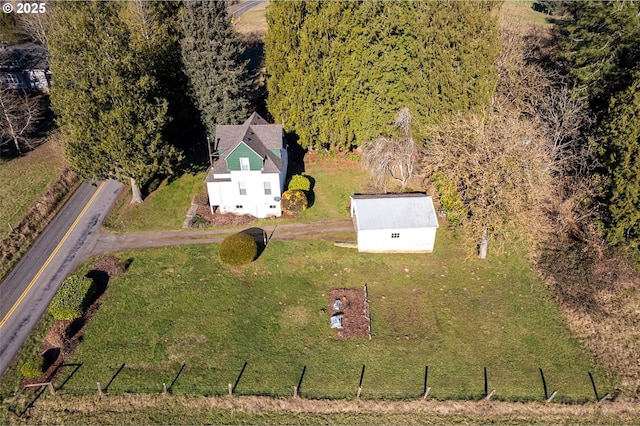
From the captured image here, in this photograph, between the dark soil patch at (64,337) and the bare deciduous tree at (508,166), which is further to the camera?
the bare deciduous tree at (508,166)

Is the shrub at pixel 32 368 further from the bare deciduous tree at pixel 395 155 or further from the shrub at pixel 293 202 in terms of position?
the bare deciduous tree at pixel 395 155

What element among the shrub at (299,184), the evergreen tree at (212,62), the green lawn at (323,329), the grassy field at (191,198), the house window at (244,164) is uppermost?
the evergreen tree at (212,62)

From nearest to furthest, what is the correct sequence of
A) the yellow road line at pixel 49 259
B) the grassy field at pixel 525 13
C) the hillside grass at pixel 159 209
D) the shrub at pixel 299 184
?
the yellow road line at pixel 49 259
the hillside grass at pixel 159 209
the shrub at pixel 299 184
the grassy field at pixel 525 13

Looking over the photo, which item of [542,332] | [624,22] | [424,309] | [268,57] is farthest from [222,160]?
[624,22]

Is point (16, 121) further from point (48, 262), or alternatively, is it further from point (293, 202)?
point (293, 202)

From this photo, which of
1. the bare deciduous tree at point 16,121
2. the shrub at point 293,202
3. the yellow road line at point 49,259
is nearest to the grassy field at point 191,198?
the shrub at point 293,202

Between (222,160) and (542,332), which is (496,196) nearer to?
(542,332)

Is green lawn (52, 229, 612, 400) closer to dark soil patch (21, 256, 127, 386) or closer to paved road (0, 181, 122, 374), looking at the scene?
dark soil patch (21, 256, 127, 386)
